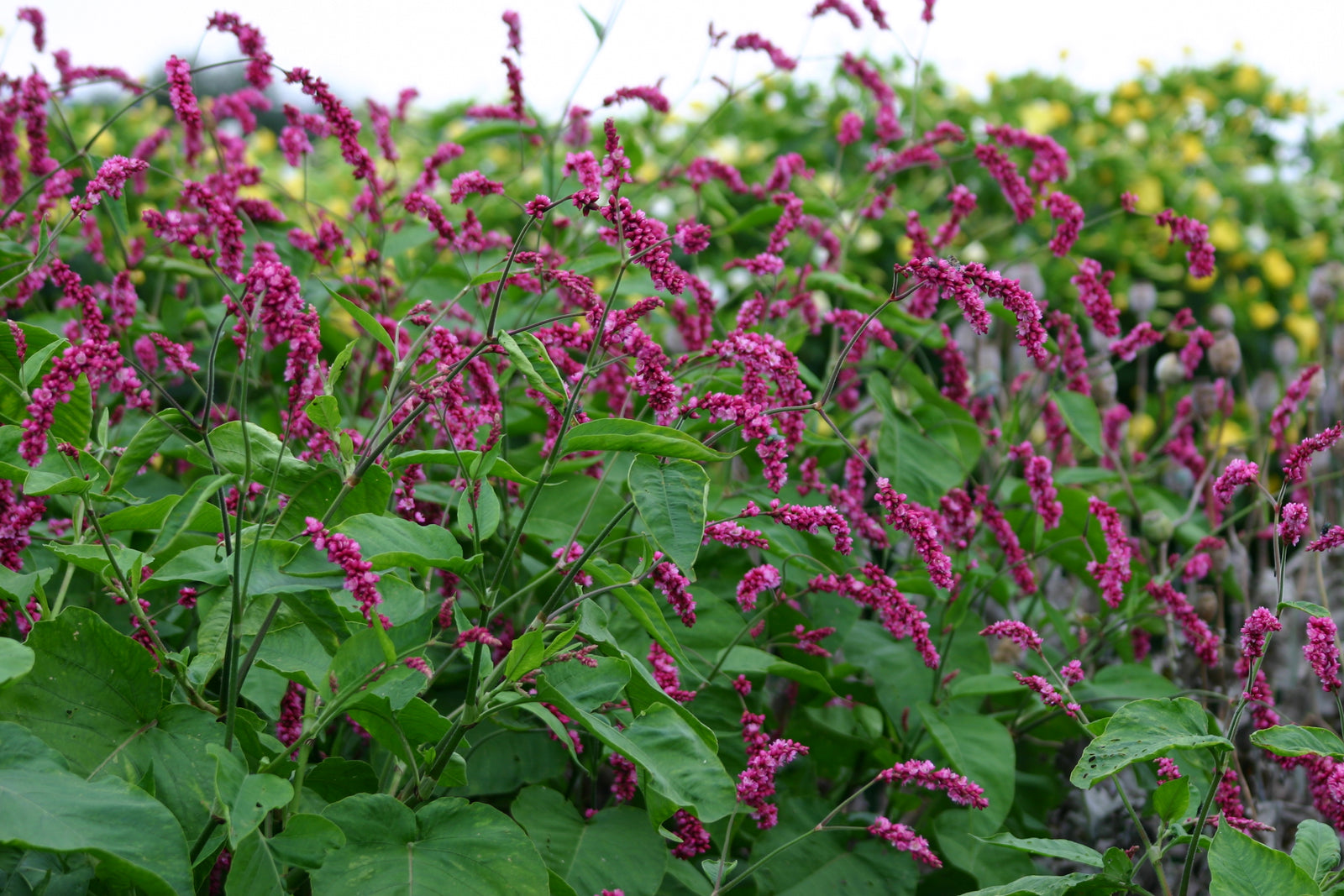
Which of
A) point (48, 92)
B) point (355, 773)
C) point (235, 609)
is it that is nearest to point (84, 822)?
point (235, 609)

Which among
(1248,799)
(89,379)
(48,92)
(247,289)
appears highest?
(48,92)

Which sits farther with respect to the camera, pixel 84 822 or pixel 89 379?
pixel 89 379

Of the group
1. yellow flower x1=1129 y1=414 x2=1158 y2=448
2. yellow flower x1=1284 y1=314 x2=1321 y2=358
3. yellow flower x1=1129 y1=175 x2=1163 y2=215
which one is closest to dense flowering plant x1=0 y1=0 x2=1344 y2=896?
yellow flower x1=1129 y1=414 x2=1158 y2=448

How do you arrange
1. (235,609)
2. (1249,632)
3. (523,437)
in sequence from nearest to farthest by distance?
(235,609)
(1249,632)
(523,437)

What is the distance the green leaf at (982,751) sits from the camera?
1725 millimetres

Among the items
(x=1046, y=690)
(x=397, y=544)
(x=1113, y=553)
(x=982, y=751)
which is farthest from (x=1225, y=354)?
(x=397, y=544)

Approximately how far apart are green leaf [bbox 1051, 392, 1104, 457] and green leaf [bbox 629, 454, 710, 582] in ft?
3.49

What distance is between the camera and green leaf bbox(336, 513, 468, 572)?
1241 millimetres

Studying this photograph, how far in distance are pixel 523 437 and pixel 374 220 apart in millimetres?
755

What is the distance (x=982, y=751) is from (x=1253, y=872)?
539mm

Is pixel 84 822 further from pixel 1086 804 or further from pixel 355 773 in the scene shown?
pixel 1086 804

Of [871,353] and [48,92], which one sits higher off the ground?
[48,92]

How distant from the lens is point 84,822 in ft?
3.33

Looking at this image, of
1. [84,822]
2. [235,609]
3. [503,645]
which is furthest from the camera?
[503,645]
